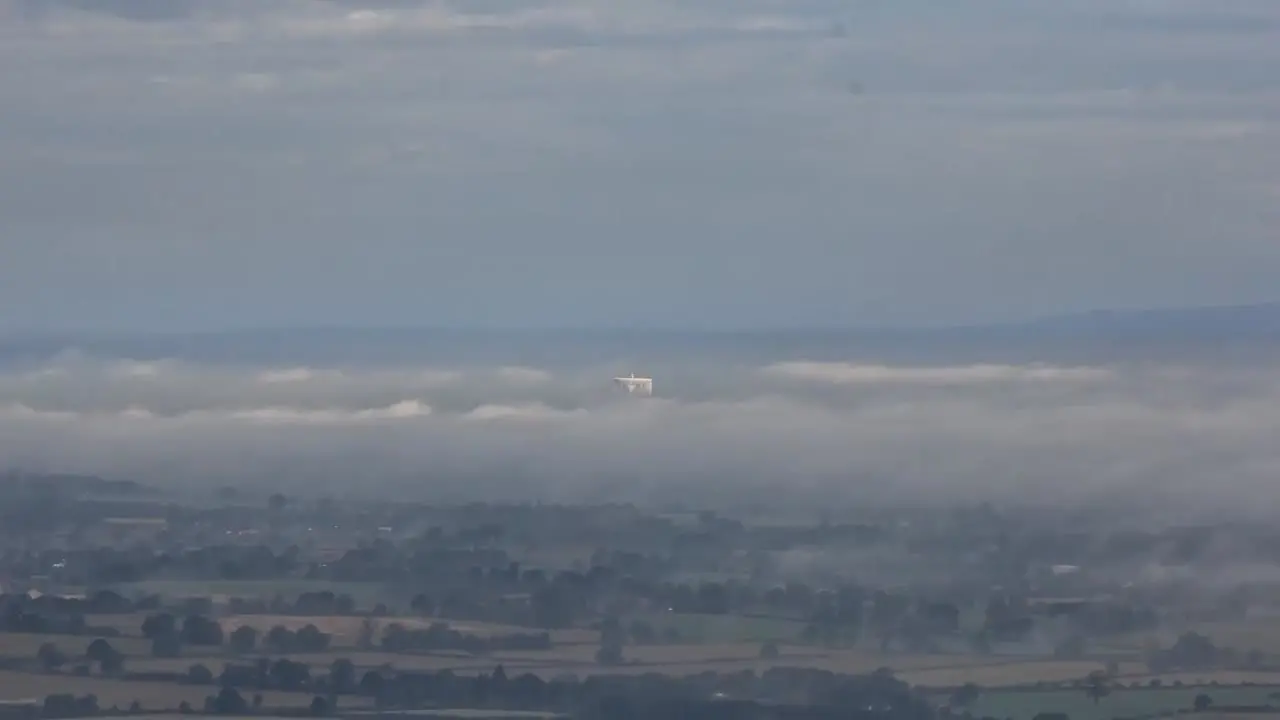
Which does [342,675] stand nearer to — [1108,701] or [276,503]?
[276,503]

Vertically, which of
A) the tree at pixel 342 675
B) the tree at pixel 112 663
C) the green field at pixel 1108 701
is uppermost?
the tree at pixel 112 663

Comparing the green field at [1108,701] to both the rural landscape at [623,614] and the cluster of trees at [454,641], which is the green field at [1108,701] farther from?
the cluster of trees at [454,641]

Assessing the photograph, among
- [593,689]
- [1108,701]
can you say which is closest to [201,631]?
[593,689]

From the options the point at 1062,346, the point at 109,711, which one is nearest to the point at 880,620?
the point at 109,711

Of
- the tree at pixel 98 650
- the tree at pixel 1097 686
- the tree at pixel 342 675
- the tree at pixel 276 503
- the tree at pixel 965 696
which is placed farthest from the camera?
the tree at pixel 276 503

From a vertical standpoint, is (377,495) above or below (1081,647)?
above

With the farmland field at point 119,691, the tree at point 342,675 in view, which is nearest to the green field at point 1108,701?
the tree at point 342,675

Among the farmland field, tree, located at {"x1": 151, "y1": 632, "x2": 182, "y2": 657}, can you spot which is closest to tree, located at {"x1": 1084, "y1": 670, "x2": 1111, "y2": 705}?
the farmland field

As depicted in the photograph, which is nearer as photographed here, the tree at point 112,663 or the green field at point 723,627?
the tree at point 112,663

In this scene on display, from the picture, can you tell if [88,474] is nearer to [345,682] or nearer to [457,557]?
[457,557]
